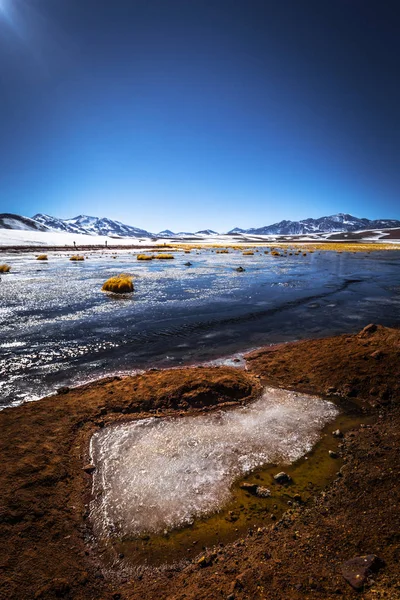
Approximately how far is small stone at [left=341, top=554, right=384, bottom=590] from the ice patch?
186cm

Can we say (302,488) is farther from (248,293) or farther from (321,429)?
(248,293)

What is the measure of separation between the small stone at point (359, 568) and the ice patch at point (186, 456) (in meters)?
1.86

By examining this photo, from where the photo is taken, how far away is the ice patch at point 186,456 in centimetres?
420

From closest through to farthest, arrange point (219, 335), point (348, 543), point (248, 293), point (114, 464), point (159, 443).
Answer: point (348, 543) → point (114, 464) → point (159, 443) → point (219, 335) → point (248, 293)

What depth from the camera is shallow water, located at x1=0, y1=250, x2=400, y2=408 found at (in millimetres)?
9484

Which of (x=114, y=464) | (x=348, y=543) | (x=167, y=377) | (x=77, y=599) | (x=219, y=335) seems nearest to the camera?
(x=77, y=599)

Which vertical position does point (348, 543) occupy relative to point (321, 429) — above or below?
above

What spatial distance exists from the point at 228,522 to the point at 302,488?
1335 millimetres

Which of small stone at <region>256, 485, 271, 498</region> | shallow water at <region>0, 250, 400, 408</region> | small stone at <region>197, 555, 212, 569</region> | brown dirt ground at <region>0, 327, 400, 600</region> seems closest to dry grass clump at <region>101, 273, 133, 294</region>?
shallow water at <region>0, 250, 400, 408</region>

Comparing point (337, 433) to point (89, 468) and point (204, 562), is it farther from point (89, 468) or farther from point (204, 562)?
point (89, 468)

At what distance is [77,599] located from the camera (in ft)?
10.1

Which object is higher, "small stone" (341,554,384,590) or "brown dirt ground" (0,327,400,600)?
"small stone" (341,554,384,590)

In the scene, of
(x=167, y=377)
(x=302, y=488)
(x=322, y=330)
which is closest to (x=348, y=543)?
(x=302, y=488)

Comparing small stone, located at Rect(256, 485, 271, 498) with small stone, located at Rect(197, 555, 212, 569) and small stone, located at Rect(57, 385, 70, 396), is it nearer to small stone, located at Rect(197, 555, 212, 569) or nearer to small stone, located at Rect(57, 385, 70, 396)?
small stone, located at Rect(197, 555, 212, 569)
